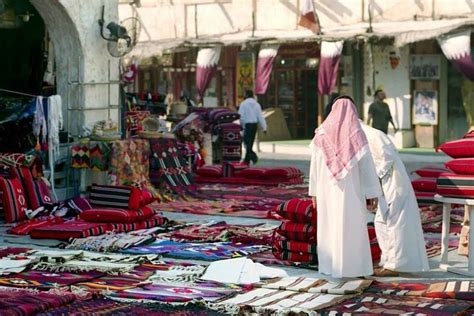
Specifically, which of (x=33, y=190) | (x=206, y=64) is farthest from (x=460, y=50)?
(x=33, y=190)

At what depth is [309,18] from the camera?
2605cm

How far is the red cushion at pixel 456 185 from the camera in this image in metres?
9.58

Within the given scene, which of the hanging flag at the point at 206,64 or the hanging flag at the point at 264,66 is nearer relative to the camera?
the hanging flag at the point at 264,66

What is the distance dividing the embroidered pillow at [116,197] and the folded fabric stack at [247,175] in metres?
4.87

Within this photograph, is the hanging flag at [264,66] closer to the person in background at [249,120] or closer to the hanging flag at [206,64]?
the hanging flag at [206,64]

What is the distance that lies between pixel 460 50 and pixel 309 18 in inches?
168

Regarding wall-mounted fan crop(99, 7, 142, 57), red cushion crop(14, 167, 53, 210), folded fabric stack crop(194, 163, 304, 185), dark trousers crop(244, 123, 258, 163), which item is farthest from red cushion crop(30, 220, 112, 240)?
dark trousers crop(244, 123, 258, 163)

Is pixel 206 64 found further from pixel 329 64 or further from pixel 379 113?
pixel 379 113

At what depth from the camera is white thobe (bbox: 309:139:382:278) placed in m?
9.35

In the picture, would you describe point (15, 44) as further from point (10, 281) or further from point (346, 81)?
point (346, 81)

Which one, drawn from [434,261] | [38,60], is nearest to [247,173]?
[38,60]

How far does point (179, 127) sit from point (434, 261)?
28.7 ft

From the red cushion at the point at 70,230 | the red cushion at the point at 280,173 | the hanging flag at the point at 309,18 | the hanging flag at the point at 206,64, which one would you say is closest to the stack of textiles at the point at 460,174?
the red cushion at the point at 70,230

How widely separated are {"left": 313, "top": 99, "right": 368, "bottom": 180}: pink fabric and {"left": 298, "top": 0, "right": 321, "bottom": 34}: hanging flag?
1646 centimetres
